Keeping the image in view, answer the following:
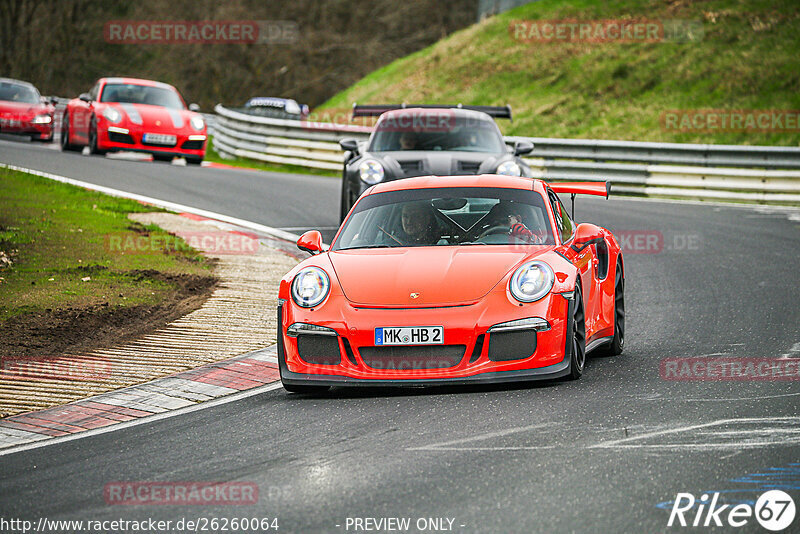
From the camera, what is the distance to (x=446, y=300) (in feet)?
23.1

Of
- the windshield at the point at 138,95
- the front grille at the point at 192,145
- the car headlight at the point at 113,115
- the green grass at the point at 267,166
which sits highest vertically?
the windshield at the point at 138,95

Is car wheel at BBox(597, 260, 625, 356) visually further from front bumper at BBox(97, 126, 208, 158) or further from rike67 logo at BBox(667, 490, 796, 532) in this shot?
front bumper at BBox(97, 126, 208, 158)

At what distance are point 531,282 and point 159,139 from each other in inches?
673

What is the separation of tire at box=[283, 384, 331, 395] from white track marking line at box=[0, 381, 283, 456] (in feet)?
0.88

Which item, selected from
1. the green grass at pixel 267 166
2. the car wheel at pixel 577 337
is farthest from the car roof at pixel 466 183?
the green grass at pixel 267 166

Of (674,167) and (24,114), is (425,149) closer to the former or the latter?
(674,167)

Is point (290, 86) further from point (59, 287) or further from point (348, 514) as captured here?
point (348, 514)

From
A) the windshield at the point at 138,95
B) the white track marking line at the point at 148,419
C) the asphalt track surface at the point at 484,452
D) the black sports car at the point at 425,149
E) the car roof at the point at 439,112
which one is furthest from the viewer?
the windshield at the point at 138,95

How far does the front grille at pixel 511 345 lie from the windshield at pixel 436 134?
7711mm

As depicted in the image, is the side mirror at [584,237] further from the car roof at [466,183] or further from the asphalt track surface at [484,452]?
the asphalt track surface at [484,452]

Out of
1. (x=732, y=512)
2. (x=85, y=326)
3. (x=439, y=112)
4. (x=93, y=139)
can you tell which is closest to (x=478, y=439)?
(x=732, y=512)

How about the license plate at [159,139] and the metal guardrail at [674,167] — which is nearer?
the metal guardrail at [674,167]

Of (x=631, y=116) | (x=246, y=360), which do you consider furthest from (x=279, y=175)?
(x=246, y=360)

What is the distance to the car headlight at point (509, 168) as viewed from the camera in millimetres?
13640
